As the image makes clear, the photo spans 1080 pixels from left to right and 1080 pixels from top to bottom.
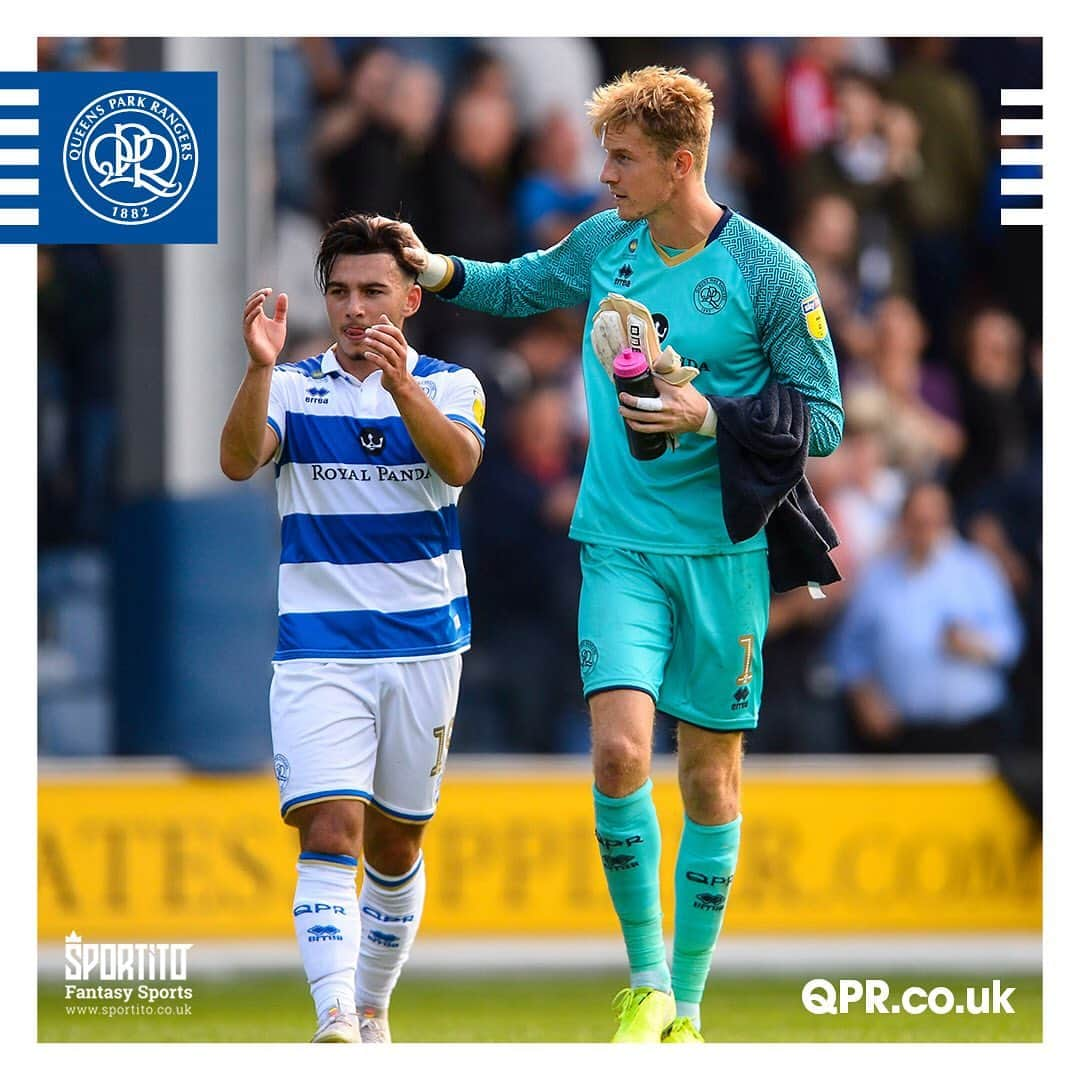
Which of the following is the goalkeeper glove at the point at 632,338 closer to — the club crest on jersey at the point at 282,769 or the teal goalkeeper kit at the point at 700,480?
the teal goalkeeper kit at the point at 700,480

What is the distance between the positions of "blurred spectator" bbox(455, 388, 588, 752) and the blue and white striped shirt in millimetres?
2886

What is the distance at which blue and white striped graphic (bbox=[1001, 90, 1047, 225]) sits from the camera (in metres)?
6.41

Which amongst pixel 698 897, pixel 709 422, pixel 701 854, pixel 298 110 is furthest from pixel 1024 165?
pixel 298 110

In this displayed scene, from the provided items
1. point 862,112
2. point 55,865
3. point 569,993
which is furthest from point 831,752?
point 55,865

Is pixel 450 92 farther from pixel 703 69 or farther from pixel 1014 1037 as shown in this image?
pixel 1014 1037

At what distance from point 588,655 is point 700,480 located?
22.6 inches

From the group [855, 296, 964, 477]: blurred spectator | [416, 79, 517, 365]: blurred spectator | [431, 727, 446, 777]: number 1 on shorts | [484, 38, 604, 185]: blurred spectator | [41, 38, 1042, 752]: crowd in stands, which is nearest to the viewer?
[431, 727, 446, 777]: number 1 on shorts

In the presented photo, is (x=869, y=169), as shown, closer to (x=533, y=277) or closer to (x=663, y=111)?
(x=533, y=277)

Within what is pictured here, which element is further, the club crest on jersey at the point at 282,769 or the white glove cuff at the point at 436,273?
Result: the white glove cuff at the point at 436,273

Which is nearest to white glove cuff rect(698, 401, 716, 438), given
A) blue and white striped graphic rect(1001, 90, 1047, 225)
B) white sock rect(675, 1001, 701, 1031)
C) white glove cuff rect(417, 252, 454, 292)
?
white glove cuff rect(417, 252, 454, 292)

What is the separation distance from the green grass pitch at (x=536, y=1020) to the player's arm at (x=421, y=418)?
171 cm

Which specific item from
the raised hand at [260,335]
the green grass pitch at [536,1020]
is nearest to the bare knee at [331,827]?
the green grass pitch at [536,1020]

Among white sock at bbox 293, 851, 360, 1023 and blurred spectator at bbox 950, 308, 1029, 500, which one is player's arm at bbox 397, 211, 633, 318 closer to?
white sock at bbox 293, 851, 360, 1023

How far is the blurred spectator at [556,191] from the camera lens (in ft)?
28.0
